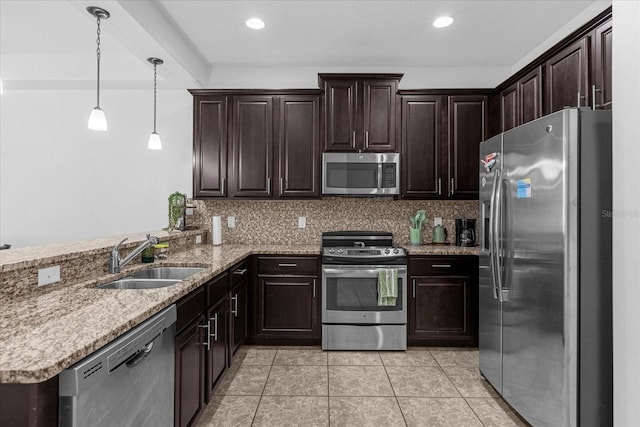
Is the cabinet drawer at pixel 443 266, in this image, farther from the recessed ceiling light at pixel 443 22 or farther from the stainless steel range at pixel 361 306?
the recessed ceiling light at pixel 443 22

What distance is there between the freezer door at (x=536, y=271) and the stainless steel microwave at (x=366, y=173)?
1.33 m

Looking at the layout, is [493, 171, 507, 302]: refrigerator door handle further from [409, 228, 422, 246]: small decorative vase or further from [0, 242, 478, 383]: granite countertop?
[0, 242, 478, 383]: granite countertop

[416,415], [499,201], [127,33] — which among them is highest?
[127,33]

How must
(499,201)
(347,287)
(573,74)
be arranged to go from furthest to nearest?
1. (347,287)
2. (573,74)
3. (499,201)

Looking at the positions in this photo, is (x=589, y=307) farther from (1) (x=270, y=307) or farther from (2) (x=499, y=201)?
(1) (x=270, y=307)

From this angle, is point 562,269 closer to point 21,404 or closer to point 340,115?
point 21,404

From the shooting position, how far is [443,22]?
9.75ft

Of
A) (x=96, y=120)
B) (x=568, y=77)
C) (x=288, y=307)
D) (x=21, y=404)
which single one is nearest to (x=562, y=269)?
(x=568, y=77)

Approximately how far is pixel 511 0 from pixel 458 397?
2.90m

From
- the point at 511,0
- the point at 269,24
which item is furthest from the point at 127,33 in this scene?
the point at 511,0

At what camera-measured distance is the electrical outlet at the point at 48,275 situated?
1.77 metres

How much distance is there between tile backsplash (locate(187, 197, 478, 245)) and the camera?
13.0 ft

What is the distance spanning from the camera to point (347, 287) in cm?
333

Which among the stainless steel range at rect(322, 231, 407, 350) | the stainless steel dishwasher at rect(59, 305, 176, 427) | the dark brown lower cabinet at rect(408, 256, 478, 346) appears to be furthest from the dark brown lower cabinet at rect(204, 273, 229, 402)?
the dark brown lower cabinet at rect(408, 256, 478, 346)
